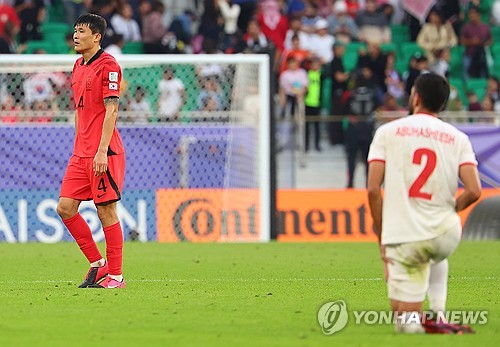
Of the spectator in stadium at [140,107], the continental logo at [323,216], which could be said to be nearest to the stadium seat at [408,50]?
the continental logo at [323,216]

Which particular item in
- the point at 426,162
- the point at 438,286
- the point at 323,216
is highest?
the point at 426,162

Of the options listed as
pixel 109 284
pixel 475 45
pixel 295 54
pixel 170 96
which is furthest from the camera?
pixel 475 45

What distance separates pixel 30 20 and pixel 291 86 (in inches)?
214

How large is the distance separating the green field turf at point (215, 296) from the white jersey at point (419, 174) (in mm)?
617

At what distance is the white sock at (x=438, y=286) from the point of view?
712cm

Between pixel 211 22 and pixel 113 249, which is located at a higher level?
pixel 211 22

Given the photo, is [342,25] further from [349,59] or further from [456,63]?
[456,63]

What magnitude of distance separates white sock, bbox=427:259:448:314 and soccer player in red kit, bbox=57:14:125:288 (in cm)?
335

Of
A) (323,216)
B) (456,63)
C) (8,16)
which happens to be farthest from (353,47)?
(323,216)

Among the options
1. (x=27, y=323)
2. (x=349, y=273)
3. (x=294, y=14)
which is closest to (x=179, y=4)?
(x=294, y=14)

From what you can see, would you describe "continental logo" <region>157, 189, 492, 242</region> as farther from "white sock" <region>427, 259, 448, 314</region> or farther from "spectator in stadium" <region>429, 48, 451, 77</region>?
"white sock" <region>427, 259, 448, 314</region>

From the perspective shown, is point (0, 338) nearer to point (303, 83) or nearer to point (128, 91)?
point (128, 91)

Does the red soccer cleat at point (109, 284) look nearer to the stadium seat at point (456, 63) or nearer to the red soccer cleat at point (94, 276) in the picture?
the red soccer cleat at point (94, 276)

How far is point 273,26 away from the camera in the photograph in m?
24.0
